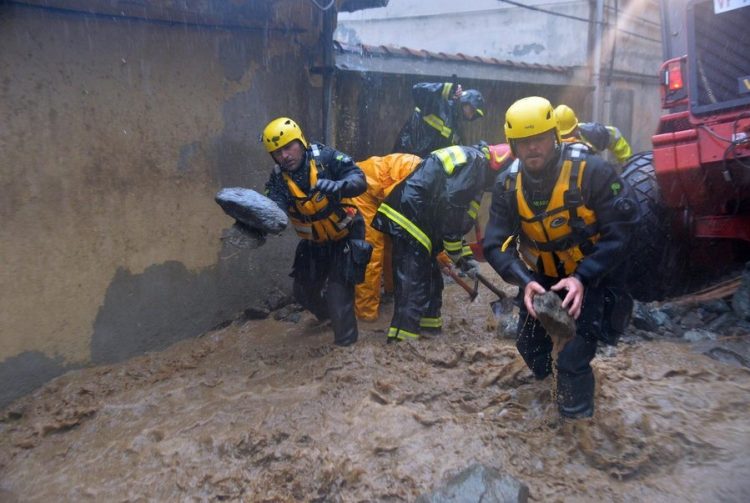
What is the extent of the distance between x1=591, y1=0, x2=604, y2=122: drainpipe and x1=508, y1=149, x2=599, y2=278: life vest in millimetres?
8677

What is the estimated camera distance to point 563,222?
3186 mm

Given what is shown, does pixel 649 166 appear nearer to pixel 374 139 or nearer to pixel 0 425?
pixel 374 139

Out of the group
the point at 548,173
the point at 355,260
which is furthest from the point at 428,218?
the point at 548,173

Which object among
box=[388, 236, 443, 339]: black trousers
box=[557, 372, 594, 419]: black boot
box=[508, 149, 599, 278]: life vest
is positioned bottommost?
box=[557, 372, 594, 419]: black boot

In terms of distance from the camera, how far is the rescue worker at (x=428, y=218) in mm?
4562

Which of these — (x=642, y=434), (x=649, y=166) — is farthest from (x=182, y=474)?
(x=649, y=166)

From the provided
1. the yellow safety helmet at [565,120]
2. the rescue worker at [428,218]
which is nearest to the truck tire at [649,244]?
the yellow safety helmet at [565,120]

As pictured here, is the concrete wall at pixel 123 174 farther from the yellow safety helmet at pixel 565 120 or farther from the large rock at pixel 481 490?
the large rock at pixel 481 490

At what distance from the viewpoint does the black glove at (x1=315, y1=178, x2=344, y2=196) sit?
4309 millimetres

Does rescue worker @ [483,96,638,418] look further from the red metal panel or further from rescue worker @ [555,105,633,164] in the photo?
rescue worker @ [555,105,633,164]

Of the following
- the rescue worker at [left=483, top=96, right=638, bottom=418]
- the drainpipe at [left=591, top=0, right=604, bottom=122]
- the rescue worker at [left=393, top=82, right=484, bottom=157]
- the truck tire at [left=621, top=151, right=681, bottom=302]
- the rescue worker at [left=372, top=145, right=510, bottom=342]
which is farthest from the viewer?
the drainpipe at [left=591, top=0, right=604, bottom=122]

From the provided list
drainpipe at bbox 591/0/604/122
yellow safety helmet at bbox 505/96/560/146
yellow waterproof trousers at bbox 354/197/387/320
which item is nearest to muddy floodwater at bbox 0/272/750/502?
yellow waterproof trousers at bbox 354/197/387/320

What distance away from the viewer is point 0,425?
3926 mm

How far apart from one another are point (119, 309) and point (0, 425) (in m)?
1.11
